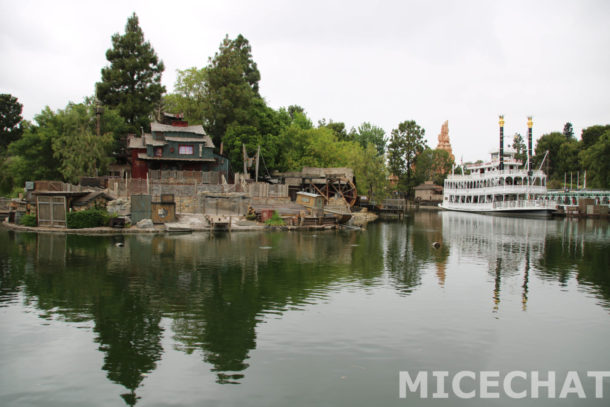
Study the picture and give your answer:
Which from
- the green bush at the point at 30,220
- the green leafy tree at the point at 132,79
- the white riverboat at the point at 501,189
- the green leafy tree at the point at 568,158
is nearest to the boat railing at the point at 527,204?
the white riverboat at the point at 501,189

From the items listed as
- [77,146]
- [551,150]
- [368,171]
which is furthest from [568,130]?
[77,146]

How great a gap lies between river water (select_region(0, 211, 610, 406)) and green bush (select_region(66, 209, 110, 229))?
1001 centimetres

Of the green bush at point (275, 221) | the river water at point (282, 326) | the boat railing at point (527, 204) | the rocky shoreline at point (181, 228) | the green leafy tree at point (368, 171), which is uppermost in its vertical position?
the green leafy tree at point (368, 171)

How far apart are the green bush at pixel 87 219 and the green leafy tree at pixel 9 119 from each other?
220 ft

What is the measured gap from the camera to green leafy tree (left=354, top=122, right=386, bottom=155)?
114 m

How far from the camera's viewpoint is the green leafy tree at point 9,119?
92188 millimetres

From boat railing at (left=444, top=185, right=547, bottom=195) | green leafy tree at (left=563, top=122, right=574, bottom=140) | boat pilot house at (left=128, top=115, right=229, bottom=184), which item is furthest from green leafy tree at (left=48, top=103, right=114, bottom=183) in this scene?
green leafy tree at (left=563, top=122, right=574, bottom=140)

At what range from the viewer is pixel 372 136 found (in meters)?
116

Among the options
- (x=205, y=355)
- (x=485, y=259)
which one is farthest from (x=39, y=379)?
(x=485, y=259)

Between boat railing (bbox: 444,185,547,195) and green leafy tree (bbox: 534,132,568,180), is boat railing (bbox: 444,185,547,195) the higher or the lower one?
the lower one

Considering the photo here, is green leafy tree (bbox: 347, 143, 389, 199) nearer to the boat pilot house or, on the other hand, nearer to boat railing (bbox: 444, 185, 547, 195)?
boat railing (bbox: 444, 185, 547, 195)

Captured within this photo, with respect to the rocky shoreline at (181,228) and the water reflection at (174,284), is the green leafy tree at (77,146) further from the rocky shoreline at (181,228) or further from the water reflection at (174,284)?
the water reflection at (174,284)

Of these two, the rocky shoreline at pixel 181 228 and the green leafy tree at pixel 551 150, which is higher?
the green leafy tree at pixel 551 150

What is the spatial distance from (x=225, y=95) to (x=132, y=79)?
654 inches
